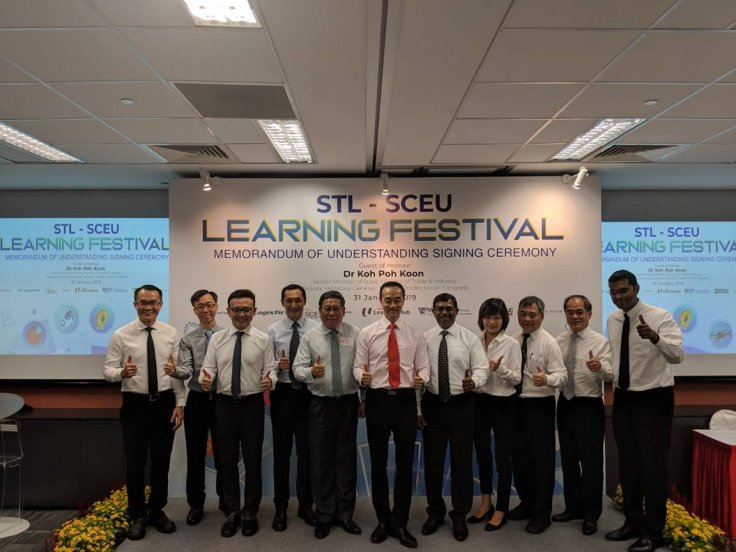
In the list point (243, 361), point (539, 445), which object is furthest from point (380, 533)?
point (243, 361)

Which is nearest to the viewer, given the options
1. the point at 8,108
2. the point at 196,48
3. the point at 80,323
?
the point at 196,48

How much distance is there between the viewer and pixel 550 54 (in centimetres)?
290

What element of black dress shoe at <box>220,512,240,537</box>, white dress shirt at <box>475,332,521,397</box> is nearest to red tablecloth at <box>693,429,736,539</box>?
white dress shirt at <box>475,332,521,397</box>

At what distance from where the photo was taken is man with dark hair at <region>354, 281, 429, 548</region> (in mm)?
3990

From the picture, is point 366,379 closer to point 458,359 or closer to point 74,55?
point 458,359

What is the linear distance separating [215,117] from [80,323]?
348 centimetres

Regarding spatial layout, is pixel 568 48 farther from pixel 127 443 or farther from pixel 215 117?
pixel 127 443

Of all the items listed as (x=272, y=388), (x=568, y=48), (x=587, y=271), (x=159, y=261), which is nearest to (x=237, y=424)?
(x=272, y=388)

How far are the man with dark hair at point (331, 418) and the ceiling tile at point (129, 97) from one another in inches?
67.9

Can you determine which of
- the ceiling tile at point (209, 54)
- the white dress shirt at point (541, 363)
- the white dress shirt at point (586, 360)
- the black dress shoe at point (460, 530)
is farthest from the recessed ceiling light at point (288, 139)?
the black dress shoe at point (460, 530)

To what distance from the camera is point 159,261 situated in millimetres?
6117

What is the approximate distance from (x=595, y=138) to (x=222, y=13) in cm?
327

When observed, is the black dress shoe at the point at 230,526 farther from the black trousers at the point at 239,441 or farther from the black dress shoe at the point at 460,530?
the black dress shoe at the point at 460,530

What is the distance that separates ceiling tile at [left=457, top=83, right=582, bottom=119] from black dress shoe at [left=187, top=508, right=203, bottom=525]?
12.4 ft
